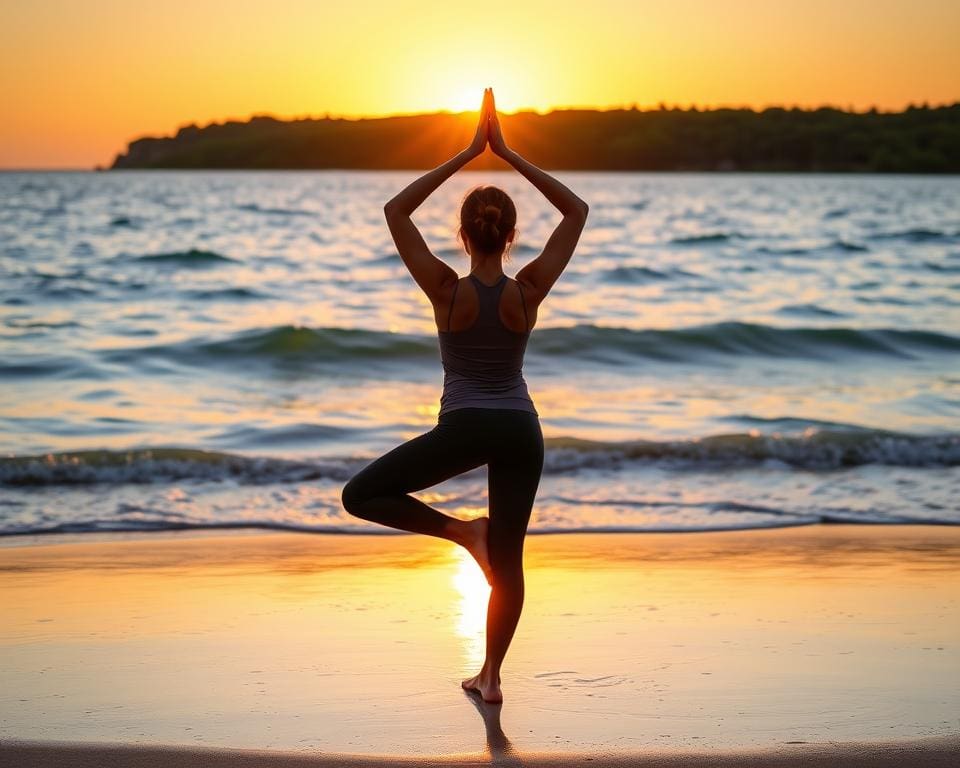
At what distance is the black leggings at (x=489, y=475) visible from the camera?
441cm

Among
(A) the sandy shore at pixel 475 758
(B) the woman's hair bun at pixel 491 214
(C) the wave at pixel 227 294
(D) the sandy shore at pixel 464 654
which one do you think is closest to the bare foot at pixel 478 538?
(D) the sandy shore at pixel 464 654

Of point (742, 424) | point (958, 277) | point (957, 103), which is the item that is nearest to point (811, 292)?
point (958, 277)

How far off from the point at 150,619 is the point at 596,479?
5.10 metres

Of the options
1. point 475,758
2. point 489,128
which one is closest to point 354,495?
point 475,758

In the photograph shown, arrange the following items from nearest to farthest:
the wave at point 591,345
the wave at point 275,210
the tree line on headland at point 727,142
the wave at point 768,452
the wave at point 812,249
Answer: the wave at point 768,452, the wave at point 591,345, the wave at point 812,249, the wave at point 275,210, the tree line on headland at point 727,142

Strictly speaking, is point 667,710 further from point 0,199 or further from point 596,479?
point 0,199

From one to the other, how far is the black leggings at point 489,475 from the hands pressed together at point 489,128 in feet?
3.11

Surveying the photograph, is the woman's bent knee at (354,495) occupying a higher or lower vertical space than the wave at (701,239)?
lower

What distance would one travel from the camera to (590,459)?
10812mm

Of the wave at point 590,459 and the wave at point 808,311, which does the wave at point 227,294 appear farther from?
the wave at point 590,459

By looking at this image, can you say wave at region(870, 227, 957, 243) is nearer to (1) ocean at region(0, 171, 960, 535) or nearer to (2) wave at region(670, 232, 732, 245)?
(1) ocean at region(0, 171, 960, 535)

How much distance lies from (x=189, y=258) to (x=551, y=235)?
2809cm

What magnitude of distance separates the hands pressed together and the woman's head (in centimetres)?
28

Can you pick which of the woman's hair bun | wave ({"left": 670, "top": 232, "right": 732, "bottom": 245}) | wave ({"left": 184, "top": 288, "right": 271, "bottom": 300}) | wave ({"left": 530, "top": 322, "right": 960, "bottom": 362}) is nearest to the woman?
the woman's hair bun
